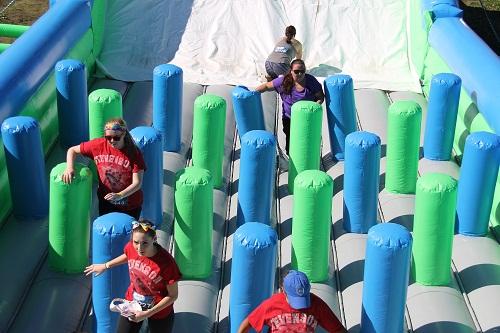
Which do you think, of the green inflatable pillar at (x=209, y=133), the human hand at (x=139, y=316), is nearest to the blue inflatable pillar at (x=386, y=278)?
the human hand at (x=139, y=316)

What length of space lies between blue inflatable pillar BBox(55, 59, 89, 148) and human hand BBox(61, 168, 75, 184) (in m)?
1.59

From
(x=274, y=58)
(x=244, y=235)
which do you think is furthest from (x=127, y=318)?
(x=274, y=58)

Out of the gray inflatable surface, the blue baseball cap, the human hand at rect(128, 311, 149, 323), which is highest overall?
the blue baseball cap

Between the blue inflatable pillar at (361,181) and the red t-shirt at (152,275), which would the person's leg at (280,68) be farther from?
the red t-shirt at (152,275)

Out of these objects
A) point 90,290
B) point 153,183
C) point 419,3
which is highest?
point 419,3

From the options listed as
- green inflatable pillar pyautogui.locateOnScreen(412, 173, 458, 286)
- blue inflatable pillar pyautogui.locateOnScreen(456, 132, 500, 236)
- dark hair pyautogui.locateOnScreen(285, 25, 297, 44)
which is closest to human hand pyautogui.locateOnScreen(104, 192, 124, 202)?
green inflatable pillar pyautogui.locateOnScreen(412, 173, 458, 286)

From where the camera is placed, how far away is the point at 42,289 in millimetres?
5117

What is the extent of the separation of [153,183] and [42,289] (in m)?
1.00

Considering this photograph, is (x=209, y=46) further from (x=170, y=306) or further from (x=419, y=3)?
(x=170, y=306)

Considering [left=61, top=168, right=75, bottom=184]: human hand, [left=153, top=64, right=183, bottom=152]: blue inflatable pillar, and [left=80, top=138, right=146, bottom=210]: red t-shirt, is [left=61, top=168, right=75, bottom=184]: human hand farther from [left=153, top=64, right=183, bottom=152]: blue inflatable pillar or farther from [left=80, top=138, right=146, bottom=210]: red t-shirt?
[left=153, top=64, right=183, bottom=152]: blue inflatable pillar

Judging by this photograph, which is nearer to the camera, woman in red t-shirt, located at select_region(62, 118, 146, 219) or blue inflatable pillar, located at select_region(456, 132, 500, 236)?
woman in red t-shirt, located at select_region(62, 118, 146, 219)

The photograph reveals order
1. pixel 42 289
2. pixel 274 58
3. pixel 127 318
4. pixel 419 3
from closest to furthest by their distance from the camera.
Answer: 1. pixel 127 318
2. pixel 42 289
3. pixel 274 58
4. pixel 419 3

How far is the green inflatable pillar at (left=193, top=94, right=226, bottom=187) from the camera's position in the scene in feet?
20.5

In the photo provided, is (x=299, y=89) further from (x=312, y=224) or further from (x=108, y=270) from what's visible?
(x=108, y=270)
